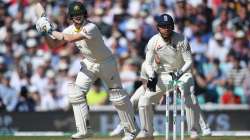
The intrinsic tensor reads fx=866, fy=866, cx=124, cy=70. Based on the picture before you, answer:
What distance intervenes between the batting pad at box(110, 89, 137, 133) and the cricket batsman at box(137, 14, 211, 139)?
254 millimetres

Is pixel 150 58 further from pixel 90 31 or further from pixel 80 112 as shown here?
pixel 80 112

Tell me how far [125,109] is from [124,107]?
0.04 m

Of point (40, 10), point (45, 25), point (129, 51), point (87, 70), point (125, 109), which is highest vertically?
point (40, 10)

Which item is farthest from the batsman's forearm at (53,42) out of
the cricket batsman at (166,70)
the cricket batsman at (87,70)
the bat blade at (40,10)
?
the cricket batsman at (166,70)

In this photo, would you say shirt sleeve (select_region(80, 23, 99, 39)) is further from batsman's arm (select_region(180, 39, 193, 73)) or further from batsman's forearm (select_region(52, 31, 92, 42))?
batsman's arm (select_region(180, 39, 193, 73))

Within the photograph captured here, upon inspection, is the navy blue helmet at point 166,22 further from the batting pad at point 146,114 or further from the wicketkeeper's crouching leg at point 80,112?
the wicketkeeper's crouching leg at point 80,112

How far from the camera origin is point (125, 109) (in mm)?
13195

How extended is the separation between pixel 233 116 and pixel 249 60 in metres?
1.35

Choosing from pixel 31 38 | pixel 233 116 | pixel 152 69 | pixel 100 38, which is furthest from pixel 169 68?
pixel 31 38

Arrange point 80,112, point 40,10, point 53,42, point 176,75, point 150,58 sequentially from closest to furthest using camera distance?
point 40,10
point 80,112
point 176,75
point 150,58
point 53,42

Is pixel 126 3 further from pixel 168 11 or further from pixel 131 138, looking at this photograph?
pixel 131 138

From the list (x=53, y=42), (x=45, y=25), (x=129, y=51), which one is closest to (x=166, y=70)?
(x=45, y=25)

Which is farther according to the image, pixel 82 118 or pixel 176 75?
pixel 176 75

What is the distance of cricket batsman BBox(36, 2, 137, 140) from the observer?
12.7 m
